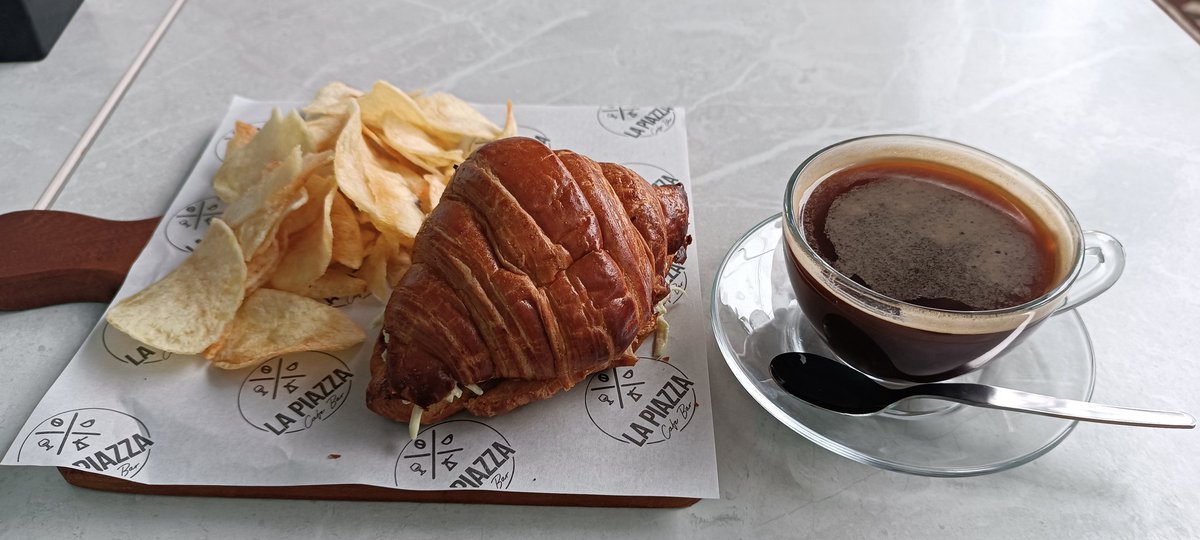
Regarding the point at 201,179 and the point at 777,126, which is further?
the point at 777,126

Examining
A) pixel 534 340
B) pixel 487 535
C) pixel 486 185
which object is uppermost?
pixel 486 185

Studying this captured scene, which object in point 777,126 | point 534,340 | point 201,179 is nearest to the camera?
point 534,340

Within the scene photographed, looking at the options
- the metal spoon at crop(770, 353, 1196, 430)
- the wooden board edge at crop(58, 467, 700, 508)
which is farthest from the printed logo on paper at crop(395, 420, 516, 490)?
the metal spoon at crop(770, 353, 1196, 430)

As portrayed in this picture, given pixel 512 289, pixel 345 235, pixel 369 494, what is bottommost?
→ pixel 369 494

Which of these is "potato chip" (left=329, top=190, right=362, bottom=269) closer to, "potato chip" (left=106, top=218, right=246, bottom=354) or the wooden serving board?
"potato chip" (left=106, top=218, right=246, bottom=354)

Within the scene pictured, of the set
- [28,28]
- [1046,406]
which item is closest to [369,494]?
[1046,406]

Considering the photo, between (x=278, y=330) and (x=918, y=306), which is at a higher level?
(x=918, y=306)

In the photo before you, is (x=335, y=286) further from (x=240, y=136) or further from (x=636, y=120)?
(x=636, y=120)

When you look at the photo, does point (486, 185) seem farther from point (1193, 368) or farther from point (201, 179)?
point (1193, 368)

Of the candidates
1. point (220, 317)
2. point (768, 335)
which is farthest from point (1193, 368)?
point (220, 317)
